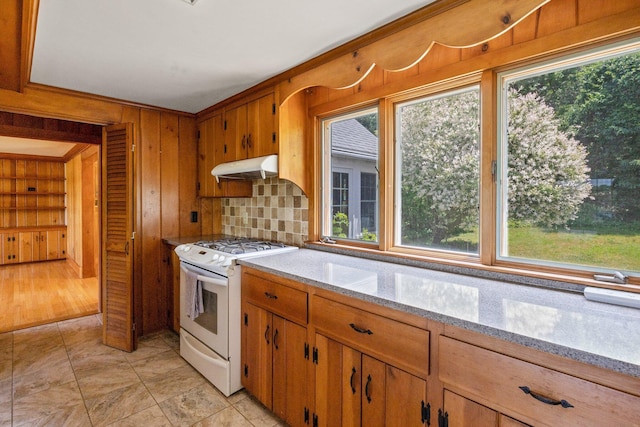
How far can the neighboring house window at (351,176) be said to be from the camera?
2262 millimetres

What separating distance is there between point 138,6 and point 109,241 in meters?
2.10

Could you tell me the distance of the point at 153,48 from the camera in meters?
1.94

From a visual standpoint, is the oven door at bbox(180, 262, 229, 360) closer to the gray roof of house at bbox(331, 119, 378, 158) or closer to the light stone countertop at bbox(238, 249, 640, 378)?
the light stone countertop at bbox(238, 249, 640, 378)

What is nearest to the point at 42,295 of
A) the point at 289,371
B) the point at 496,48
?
the point at 289,371

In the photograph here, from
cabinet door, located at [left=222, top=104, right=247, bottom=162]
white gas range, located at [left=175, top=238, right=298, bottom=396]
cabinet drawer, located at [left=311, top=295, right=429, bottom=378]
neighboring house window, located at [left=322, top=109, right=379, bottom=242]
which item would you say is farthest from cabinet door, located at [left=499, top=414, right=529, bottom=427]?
cabinet door, located at [left=222, top=104, right=247, bottom=162]

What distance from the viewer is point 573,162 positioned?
4.76ft

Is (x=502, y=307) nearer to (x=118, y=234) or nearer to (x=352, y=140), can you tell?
(x=352, y=140)

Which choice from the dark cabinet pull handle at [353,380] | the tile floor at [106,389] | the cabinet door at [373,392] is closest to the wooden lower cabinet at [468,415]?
the cabinet door at [373,392]

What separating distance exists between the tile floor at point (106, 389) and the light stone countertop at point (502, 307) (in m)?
1.01

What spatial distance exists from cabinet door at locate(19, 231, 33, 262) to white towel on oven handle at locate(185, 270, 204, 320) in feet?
20.6

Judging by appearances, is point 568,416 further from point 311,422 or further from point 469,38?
point 469,38

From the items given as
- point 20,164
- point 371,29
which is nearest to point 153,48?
point 371,29

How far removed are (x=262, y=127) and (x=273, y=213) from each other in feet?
2.55

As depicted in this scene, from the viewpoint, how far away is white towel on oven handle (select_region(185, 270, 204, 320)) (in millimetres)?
2311
